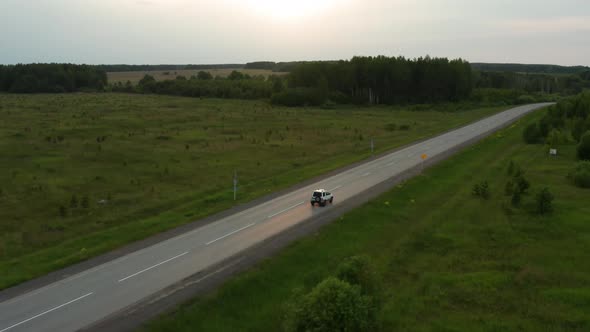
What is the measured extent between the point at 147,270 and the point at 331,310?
11480 mm

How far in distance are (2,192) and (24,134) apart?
32.1 meters

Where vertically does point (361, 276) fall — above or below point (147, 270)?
above

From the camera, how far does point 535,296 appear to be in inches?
782

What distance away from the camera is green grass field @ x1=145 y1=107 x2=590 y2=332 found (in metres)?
18.0

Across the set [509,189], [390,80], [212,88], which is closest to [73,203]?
[509,189]

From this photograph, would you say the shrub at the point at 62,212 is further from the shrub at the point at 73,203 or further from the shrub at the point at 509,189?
the shrub at the point at 509,189

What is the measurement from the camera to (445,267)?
22984mm

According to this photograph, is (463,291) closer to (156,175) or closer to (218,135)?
(156,175)

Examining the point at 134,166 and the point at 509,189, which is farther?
the point at 134,166

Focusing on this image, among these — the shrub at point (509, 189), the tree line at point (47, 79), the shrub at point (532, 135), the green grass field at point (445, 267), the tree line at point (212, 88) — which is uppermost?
the tree line at point (47, 79)

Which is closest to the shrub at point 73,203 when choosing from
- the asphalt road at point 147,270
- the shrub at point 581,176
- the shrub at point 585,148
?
the asphalt road at point 147,270

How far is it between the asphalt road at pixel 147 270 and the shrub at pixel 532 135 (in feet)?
115

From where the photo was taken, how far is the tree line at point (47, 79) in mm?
173250

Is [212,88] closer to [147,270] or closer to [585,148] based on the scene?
[585,148]
